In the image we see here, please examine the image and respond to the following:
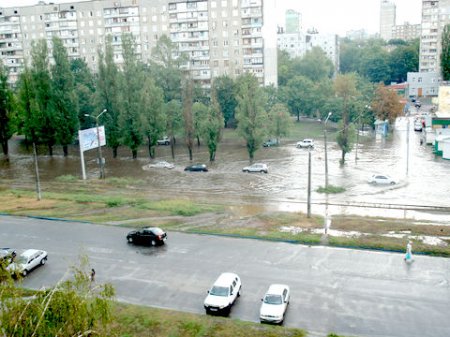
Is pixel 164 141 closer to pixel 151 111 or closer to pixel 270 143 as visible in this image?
pixel 151 111

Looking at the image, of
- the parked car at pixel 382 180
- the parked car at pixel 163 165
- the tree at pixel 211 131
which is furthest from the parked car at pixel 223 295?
the tree at pixel 211 131

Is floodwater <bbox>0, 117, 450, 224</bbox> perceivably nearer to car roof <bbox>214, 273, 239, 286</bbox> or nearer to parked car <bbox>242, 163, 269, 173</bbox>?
parked car <bbox>242, 163, 269, 173</bbox>

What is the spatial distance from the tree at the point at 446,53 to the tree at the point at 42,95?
8218 centimetres

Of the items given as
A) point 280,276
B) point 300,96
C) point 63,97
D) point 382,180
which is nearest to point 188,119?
point 63,97

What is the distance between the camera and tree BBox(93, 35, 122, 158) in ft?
206

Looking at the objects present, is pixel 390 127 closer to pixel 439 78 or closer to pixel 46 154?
pixel 439 78

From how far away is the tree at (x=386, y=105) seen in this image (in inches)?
3051

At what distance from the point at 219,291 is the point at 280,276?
160 inches

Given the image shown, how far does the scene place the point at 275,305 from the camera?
19016 millimetres

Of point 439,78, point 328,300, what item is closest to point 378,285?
point 328,300

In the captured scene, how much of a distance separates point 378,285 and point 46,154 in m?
57.2

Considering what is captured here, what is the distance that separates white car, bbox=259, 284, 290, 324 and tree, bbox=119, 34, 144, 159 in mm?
44201

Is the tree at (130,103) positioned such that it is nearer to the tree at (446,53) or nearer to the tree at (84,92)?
the tree at (84,92)

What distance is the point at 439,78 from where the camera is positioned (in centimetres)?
11481
